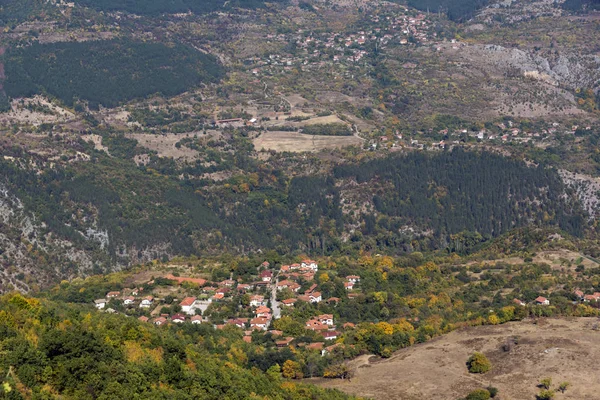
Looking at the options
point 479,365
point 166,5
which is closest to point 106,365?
point 479,365

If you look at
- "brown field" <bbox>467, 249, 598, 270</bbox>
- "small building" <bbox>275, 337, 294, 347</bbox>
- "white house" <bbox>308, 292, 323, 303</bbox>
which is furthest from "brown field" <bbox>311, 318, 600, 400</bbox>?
"brown field" <bbox>467, 249, 598, 270</bbox>

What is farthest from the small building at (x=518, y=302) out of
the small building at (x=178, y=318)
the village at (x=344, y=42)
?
the village at (x=344, y=42)

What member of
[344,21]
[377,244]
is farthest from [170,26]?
[377,244]

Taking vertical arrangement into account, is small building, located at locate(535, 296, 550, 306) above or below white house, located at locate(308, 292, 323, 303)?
A: above

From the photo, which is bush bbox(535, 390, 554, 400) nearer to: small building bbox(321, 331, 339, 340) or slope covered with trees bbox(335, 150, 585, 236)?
small building bbox(321, 331, 339, 340)

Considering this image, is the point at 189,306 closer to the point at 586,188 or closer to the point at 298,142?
the point at 298,142

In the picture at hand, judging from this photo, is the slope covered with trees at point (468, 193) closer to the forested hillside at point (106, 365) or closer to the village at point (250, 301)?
the village at point (250, 301)
